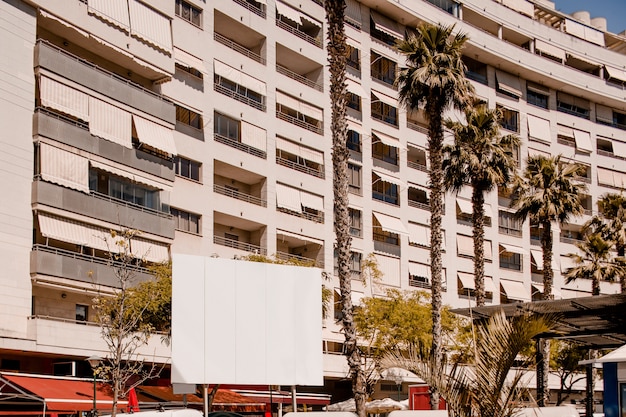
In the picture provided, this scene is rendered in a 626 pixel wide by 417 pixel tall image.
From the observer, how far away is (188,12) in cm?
4681

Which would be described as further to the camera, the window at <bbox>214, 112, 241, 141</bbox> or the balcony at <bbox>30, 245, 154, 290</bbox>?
the window at <bbox>214, 112, 241, 141</bbox>

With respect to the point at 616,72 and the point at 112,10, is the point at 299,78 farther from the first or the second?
the point at 616,72

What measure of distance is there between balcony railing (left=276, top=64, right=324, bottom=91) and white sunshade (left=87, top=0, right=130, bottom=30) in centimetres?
1457

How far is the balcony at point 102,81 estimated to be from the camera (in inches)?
1406

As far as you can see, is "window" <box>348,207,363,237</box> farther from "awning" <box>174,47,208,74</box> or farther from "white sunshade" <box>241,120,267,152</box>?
"awning" <box>174,47,208,74</box>

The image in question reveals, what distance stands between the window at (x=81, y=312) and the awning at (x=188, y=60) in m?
13.6

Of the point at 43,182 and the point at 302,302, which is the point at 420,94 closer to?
the point at 43,182

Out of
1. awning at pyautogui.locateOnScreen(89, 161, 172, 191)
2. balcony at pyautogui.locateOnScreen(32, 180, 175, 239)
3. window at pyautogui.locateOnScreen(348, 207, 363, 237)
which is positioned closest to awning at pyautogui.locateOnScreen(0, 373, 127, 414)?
balcony at pyautogui.locateOnScreen(32, 180, 175, 239)

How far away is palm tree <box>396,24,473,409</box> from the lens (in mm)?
34906

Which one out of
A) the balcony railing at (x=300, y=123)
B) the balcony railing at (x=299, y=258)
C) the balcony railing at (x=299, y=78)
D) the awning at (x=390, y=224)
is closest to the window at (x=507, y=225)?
the awning at (x=390, y=224)

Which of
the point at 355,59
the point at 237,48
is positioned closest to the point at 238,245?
the point at 237,48

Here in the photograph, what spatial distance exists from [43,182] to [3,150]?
2127mm

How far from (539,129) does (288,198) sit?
1178 inches

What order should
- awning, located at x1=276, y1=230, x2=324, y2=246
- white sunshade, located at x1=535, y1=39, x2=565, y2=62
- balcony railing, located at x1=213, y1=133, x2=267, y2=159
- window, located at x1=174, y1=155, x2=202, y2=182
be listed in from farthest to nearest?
white sunshade, located at x1=535, y1=39, x2=565, y2=62, awning, located at x1=276, y1=230, x2=324, y2=246, balcony railing, located at x1=213, y1=133, x2=267, y2=159, window, located at x1=174, y1=155, x2=202, y2=182
